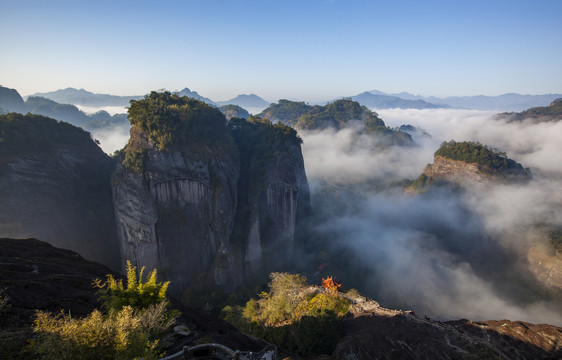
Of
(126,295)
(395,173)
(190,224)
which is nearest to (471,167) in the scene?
(395,173)

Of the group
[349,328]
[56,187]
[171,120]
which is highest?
[171,120]

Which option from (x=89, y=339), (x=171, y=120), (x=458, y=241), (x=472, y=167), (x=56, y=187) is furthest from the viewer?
(x=472, y=167)

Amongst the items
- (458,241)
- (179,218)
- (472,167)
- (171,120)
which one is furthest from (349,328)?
(472,167)

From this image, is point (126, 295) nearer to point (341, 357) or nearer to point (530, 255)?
point (341, 357)

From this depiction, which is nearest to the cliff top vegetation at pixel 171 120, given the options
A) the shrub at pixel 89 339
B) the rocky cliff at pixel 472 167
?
the shrub at pixel 89 339

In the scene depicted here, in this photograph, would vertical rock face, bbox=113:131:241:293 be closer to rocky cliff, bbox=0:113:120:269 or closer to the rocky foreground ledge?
rocky cliff, bbox=0:113:120:269

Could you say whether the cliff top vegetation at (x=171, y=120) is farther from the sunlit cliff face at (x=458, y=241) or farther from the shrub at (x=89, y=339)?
the sunlit cliff face at (x=458, y=241)

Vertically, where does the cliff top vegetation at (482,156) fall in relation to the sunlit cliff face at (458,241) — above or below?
above

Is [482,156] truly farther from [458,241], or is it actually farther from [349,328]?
[349,328]
